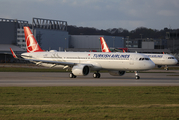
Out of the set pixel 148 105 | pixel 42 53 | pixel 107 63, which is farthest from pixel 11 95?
pixel 42 53

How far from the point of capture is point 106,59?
4219cm

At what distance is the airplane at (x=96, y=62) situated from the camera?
4048cm

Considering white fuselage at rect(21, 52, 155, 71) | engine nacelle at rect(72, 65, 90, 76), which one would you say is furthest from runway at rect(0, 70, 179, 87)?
white fuselage at rect(21, 52, 155, 71)

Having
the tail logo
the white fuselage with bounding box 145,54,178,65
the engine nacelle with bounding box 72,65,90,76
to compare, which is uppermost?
the tail logo

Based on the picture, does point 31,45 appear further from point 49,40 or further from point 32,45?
point 49,40

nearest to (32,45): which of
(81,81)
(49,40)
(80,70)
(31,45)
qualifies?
(31,45)

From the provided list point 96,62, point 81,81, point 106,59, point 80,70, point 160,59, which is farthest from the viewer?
point 160,59

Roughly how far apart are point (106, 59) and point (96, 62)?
1.57 m

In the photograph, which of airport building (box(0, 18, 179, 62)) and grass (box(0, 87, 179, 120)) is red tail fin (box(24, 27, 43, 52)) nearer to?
grass (box(0, 87, 179, 120))

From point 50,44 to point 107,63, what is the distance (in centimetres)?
10941

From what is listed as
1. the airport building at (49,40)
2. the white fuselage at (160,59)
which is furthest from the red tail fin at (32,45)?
the airport building at (49,40)

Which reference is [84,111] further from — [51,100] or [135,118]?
[51,100]

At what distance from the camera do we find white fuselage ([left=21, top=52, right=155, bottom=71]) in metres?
40.2

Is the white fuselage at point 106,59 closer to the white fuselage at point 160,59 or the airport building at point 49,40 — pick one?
the white fuselage at point 160,59
